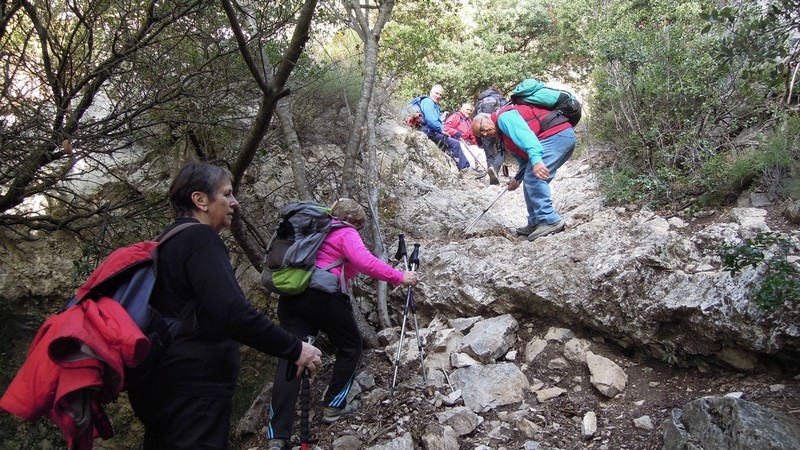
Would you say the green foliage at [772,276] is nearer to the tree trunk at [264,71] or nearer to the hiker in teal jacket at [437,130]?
the tree trunk at [264,71]

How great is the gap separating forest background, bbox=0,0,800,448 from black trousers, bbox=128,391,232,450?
6.74 ft

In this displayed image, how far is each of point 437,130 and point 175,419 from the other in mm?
9755

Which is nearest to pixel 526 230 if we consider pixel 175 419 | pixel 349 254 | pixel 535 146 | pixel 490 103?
pixel 535 146

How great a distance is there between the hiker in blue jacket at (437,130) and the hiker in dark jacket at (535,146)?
5427 millimetres

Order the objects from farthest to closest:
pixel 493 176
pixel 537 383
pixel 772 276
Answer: pixel 493 176 → pixel 537 383 → pixel 772 276

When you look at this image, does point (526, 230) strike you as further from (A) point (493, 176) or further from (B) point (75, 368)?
(B) point (75, 368)

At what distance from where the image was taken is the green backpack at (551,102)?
5.63 metres

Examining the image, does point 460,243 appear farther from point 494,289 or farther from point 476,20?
point 476,20

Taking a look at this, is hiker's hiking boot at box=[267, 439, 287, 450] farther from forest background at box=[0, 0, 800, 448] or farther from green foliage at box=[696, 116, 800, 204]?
green foliage at box=[696, 116, 800, 204]

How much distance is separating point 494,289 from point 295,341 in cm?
298

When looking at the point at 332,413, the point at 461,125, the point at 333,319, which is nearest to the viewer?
the point at 333,319

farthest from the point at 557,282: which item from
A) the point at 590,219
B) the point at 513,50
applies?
the point at 513,50

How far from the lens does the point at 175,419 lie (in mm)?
2133

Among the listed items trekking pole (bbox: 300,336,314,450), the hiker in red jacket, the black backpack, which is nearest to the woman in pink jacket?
trekking pole (bbox: 300,336,314,450)
